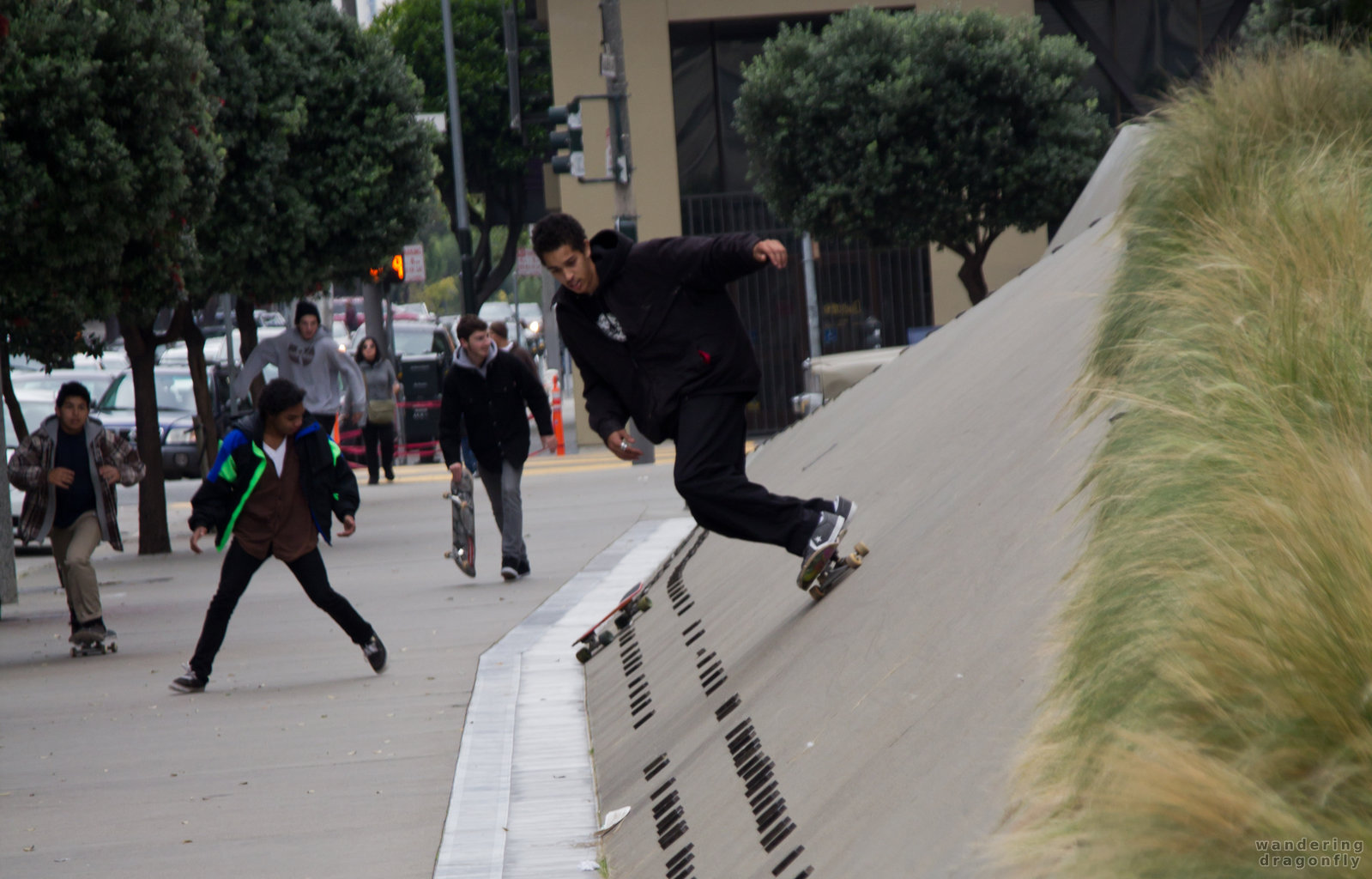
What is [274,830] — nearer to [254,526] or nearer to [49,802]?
[49,802]

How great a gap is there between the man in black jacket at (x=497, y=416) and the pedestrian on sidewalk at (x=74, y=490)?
2578 millimetres

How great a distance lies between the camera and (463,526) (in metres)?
11.3

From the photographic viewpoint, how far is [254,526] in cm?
847

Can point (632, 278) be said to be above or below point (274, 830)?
above

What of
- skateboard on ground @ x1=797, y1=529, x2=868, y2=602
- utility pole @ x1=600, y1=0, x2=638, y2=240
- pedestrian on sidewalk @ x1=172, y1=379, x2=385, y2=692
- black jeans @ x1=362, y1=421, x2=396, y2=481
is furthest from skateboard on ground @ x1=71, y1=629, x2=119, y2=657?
utility pole @ x1=600, y1=0, x2=638, y2=240

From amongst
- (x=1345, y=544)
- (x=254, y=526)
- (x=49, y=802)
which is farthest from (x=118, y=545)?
(x=1345, y=544)

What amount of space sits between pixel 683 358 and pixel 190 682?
Answer: 12.4ft

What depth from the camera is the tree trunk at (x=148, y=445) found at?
1470cm

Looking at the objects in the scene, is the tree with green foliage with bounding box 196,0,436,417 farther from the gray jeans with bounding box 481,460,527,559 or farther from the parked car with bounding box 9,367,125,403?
the parked car with bounding box 9,367,125,403

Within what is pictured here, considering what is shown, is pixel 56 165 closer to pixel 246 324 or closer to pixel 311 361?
pixel 311 361

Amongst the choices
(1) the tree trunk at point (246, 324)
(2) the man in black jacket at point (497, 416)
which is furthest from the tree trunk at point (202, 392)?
(2) the man in black jacket at point (497, 416)

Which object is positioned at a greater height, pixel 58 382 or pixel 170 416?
pixel 58 382

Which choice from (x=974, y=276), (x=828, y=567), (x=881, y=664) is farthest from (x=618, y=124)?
(x=881, y=664)

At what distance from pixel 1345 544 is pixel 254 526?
6808mm
